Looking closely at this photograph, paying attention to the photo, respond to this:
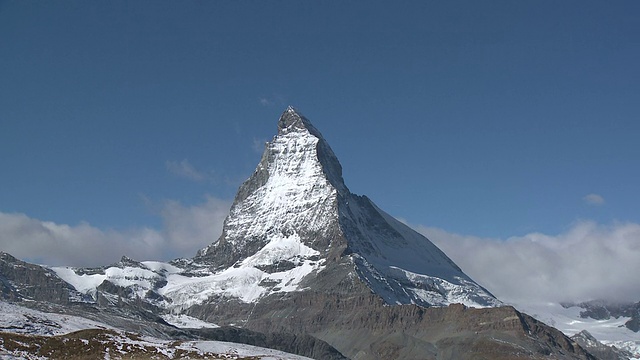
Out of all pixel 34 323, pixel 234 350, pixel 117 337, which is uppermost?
pixel 34 323

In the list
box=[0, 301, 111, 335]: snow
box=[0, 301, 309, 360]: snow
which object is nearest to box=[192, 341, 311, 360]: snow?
box=[0, 301, 309, 360]: snow

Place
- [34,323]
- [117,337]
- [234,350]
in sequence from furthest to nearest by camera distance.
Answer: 1. [234,350]
2. [34,323]
3. [117,337]

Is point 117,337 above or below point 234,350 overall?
below

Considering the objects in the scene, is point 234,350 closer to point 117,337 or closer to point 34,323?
point 117,337

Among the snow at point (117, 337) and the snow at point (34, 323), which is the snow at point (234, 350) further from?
the snow at point (34, 323)

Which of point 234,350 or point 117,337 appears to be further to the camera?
point 234,350

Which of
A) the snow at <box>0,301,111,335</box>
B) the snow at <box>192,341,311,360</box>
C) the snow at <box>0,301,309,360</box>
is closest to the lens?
the snow at <box>0,301,309,360</box>

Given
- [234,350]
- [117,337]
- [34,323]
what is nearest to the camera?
[117,337]

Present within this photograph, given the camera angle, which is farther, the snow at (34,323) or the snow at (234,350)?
the snow at (234,350)

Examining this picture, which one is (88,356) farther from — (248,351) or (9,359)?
(248,351)

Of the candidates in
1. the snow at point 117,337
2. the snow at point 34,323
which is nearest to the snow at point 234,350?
the snow at point 117,337

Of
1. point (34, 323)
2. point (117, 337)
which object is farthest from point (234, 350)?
point (34, 323)

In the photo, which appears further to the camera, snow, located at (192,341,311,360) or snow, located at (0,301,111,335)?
snow, located at (192,341,311,360)

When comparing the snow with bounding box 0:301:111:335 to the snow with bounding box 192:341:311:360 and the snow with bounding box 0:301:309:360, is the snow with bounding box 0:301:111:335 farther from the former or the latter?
the snow with bounding box 192:341:311:360
